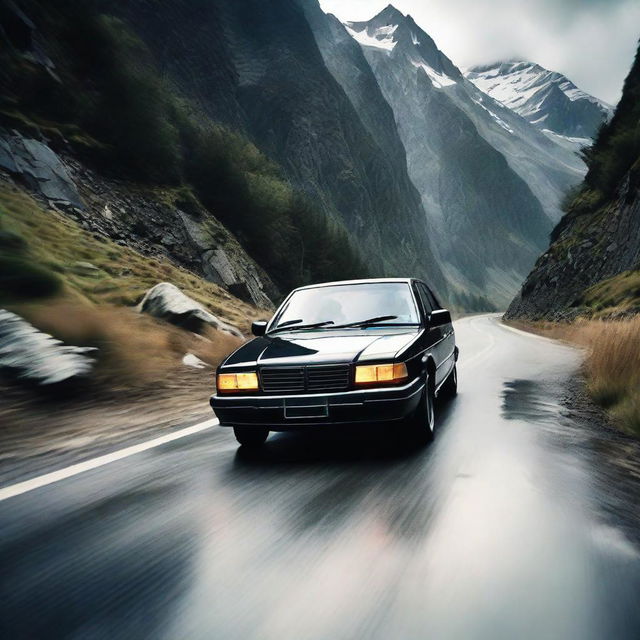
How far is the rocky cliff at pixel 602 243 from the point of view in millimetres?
27859

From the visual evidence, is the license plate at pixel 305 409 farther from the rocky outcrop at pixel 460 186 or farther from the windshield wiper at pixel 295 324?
the rocky outcrop at pixel 460 186

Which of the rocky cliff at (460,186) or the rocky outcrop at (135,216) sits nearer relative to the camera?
the rocky outcrop at (135,216)

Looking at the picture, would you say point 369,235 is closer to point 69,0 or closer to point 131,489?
point 69,0

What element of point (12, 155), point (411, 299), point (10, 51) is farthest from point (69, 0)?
point (411, 299)

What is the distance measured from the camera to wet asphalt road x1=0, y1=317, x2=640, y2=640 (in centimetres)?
223

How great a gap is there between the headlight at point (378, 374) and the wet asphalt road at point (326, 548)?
61cm

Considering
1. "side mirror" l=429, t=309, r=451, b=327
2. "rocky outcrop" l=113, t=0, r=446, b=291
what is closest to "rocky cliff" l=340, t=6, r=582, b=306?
"rocky outcrop" l=113, t=0, r=446, b=291

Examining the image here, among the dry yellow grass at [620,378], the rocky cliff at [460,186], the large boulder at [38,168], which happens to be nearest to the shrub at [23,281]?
the dry yellow grass at [620,378]

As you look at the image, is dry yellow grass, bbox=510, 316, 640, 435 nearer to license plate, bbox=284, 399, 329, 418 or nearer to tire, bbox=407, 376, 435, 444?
tire, bbox=407, 376, 435, 444

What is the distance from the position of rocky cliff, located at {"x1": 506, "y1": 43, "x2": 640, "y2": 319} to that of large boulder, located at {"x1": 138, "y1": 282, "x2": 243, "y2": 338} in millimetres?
16798

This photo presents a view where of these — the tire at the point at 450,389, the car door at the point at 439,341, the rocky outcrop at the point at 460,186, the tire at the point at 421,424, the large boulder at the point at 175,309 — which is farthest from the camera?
the rocky outcrop at the point at 460,186

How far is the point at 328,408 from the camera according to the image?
14.4 ft

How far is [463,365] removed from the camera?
40.1 feet

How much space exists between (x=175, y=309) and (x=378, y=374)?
8227 millimetres
